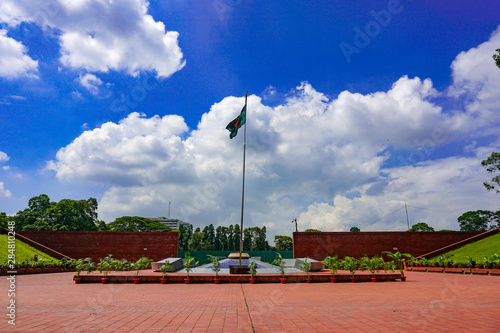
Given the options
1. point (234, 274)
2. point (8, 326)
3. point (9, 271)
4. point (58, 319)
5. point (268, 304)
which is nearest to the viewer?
point (8, 326)

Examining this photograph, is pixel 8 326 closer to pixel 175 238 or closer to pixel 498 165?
pixel 175 238

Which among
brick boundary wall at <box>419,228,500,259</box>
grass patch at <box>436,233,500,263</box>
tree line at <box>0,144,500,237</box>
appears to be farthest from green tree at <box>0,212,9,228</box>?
grass patch at <box>436,233,500,263</box>

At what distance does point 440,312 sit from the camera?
6352mm

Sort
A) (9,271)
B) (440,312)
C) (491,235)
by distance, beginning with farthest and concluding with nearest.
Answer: (491,235) → (9,271) → (440,312)

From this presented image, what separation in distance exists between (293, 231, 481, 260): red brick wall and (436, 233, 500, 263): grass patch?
192 centimetres

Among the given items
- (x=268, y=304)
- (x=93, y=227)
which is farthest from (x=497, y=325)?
(x=93, y=227)

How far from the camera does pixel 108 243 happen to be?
30656mm

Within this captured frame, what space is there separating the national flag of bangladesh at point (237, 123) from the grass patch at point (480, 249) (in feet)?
64.5

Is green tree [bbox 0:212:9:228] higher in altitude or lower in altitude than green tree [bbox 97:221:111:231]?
higher

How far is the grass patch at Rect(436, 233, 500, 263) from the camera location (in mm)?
22953

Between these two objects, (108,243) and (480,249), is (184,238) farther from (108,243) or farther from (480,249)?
(480,249)

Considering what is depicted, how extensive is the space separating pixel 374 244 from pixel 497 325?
27.3m

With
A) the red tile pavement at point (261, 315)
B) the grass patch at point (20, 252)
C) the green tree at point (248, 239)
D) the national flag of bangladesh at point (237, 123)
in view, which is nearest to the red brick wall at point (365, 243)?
the national flag of bangladesh at point (237, 123)

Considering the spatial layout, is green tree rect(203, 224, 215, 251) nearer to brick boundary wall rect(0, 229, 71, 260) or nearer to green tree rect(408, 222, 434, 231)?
brick boundary wall rect(0, 229, 71, 260)
